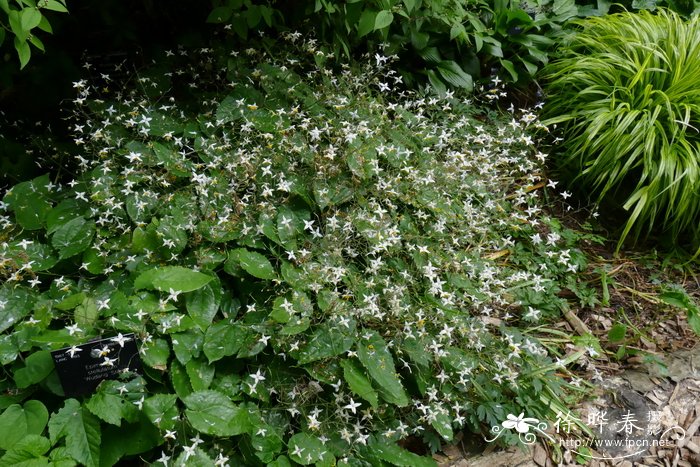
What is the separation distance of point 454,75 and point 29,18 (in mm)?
2379

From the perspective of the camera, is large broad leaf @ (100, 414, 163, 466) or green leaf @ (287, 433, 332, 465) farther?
green leaf @ (287, 433, 332, 465)

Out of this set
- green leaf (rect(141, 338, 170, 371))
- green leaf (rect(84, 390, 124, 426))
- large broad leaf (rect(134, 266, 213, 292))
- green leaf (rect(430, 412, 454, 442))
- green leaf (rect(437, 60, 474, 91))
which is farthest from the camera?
green leaf (rect(437, 60, 474, 91))

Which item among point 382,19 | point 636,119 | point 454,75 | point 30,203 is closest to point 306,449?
point 30,203

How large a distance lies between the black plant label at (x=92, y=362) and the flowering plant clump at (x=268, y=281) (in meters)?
0.03

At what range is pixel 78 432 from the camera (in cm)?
166

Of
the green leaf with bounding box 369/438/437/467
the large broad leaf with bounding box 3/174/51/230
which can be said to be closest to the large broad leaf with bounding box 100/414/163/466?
the green leaf with bounding box 369/438/437/467

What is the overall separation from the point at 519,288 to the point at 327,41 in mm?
1665

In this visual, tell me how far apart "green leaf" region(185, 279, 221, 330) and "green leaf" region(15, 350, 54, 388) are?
45 cm

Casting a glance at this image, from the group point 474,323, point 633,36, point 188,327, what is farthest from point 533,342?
point 633,36

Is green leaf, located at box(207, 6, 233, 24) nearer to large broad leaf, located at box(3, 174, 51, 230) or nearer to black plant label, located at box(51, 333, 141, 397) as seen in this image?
large broad leaf, located at box(3, 174, 51, 230)

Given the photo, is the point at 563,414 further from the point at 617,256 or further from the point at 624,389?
the point at 617,256

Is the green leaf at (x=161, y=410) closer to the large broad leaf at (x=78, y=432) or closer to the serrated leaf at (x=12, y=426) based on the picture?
the large broad leaf at (x=78, y=432)

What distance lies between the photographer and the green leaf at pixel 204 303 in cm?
197

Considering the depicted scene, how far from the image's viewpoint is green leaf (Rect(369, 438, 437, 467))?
1.96 m
